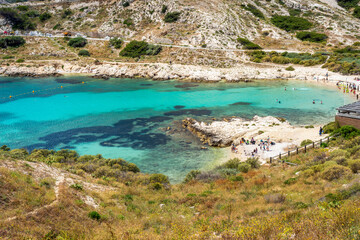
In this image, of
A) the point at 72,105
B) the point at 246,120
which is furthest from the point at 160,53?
the point at 246,120

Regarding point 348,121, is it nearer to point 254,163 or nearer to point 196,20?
point 254,163

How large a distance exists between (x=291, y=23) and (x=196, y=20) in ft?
140

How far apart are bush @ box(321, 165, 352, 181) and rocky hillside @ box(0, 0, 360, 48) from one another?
3096 inches

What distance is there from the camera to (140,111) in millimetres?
47906

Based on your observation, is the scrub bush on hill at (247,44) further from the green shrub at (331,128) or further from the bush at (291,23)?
the green shrub at (331,128)

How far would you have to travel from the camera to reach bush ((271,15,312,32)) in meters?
109

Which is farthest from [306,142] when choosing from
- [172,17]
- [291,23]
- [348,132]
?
[291,23]

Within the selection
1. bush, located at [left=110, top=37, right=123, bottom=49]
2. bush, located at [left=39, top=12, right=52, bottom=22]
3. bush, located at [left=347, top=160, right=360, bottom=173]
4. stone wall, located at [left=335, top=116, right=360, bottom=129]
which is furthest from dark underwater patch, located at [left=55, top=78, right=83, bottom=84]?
bush, located at [left=347, top=160, right=360, bottom=173]

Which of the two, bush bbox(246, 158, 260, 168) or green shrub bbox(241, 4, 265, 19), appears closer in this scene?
bush bbox(246, 158, 260, 168)

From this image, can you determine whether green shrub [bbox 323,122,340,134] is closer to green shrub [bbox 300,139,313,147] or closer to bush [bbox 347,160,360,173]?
green shrub [bbox 300,139,313,147]

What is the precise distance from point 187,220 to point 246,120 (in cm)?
2980

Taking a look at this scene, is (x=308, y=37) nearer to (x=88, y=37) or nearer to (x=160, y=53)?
(x=160, y=53)

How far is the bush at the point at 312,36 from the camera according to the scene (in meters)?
98.9

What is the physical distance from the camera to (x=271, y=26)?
108125mm
